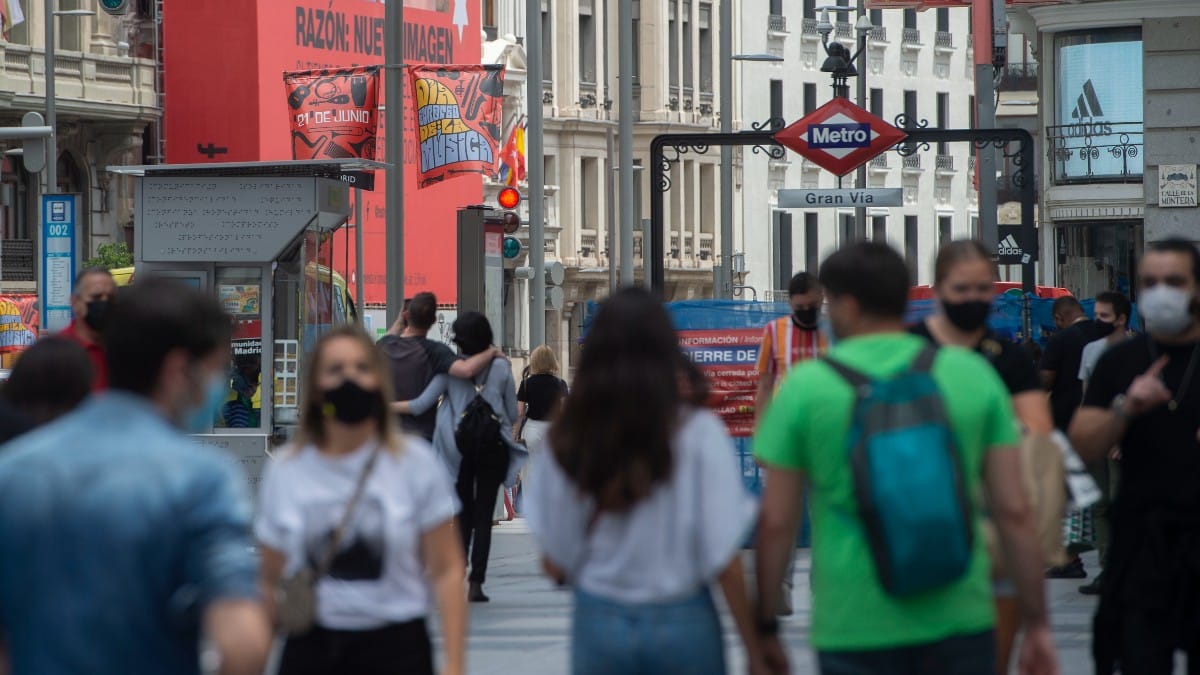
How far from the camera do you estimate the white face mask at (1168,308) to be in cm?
704

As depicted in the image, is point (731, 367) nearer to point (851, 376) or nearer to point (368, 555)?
point (368, 555)

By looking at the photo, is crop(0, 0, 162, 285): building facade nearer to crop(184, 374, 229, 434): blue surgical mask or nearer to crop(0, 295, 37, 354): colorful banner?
crop(0, 295, 37, 354): colorful banner

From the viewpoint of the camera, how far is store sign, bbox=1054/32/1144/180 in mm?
29719

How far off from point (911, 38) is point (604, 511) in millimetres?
73493

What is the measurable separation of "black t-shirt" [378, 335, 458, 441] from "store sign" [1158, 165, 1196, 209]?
668 cm

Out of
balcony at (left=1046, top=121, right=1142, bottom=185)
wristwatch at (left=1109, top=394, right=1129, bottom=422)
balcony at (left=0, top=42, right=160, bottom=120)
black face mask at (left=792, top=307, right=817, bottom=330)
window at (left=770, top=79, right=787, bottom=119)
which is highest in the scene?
window at (left=770, top=79, right=787, bottom=119)

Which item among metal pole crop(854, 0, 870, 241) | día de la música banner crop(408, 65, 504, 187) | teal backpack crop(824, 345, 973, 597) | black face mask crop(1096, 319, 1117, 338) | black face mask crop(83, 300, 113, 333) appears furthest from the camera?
metal pole crop(854, 0, 870, 241)

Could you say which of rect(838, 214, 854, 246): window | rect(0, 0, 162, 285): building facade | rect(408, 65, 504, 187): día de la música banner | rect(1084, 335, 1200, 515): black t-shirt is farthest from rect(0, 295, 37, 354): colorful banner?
rect(1084, 335, 1200, 515): black t-shirt

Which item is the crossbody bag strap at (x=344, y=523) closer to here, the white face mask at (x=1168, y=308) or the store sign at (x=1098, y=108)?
the white face mask at (x=1168, y=308)

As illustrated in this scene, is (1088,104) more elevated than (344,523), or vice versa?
(1088,104)

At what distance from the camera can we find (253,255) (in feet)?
56.7

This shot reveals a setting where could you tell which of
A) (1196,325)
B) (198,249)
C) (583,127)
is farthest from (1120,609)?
(583,127)

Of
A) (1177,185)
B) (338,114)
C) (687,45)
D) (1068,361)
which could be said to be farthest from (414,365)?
(687,45)

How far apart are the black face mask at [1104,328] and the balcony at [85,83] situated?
36644mm
